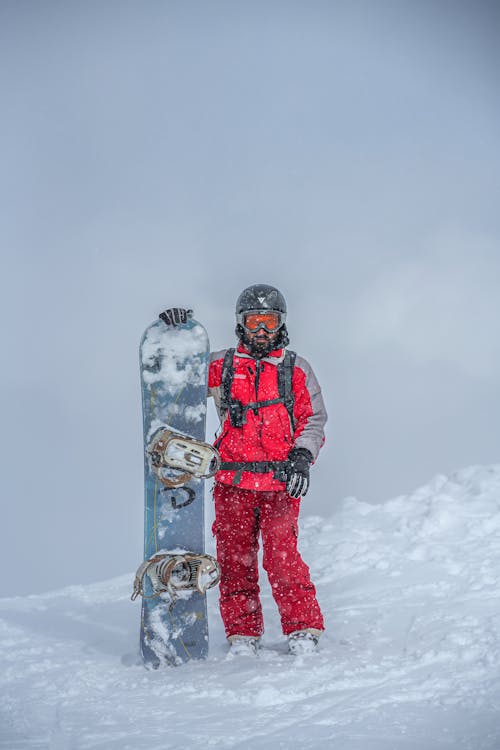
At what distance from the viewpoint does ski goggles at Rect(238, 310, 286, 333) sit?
4223 millimetres

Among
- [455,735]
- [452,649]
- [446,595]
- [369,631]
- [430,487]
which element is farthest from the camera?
[430,487]

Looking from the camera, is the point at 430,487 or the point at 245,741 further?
the point at 430,487

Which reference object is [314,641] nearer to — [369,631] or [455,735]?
[369,631]

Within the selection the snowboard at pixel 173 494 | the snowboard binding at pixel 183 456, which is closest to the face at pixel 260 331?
the snowboard at pixel 173 494

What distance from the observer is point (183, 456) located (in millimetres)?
3941

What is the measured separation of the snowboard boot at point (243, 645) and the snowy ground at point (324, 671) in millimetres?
80

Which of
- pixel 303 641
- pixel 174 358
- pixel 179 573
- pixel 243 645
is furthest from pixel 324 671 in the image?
pixel 174 358

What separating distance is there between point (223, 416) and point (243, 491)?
0.52 m

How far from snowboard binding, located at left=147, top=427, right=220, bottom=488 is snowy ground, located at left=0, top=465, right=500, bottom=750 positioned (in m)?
1.14

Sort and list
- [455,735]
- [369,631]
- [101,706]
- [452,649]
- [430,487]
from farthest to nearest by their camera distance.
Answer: [430,487] < [369,631] < [452,649] < [101,706] < [455,735]

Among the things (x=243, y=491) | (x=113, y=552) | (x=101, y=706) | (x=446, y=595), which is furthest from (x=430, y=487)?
(x=113, y=552)

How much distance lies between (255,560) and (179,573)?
531 millimetres

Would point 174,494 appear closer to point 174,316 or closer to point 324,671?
point 174,316

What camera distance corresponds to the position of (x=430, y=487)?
7.50 meters
